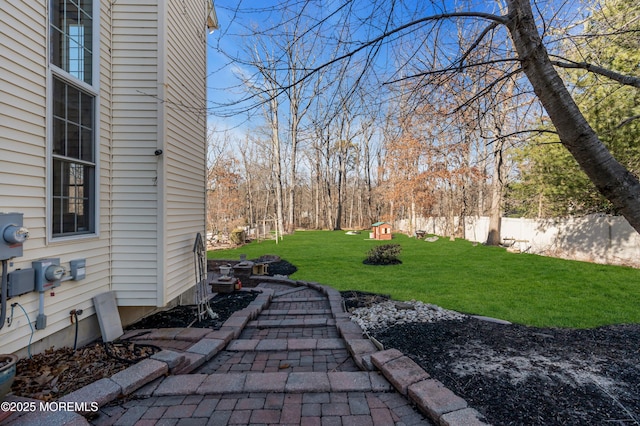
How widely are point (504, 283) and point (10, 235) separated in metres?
7.66

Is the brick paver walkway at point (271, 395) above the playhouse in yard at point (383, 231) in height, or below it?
below

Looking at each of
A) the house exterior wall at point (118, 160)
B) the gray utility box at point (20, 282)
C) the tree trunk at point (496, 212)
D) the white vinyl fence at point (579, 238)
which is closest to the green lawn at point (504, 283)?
the white vinyl fence at point (579, 238)

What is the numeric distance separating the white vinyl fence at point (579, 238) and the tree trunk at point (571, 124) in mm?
8804

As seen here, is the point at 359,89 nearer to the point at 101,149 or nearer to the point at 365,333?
the point at 365,333

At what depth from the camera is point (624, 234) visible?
8.38 m

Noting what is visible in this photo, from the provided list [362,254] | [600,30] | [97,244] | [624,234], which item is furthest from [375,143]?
[97,244]

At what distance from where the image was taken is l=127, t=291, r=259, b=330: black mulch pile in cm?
396

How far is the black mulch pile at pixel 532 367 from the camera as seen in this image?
1909 mm

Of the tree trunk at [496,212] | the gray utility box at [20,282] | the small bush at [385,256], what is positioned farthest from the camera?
the tree trunk at [496,212]

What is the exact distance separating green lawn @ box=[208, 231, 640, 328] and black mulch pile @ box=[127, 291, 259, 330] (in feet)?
7.18

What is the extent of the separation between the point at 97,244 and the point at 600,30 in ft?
21.4

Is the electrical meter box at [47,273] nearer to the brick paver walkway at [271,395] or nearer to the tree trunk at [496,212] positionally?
the brick paver walkway at [271,395]

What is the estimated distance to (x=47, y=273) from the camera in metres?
2.74

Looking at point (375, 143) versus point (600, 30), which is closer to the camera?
point (600, 30)
